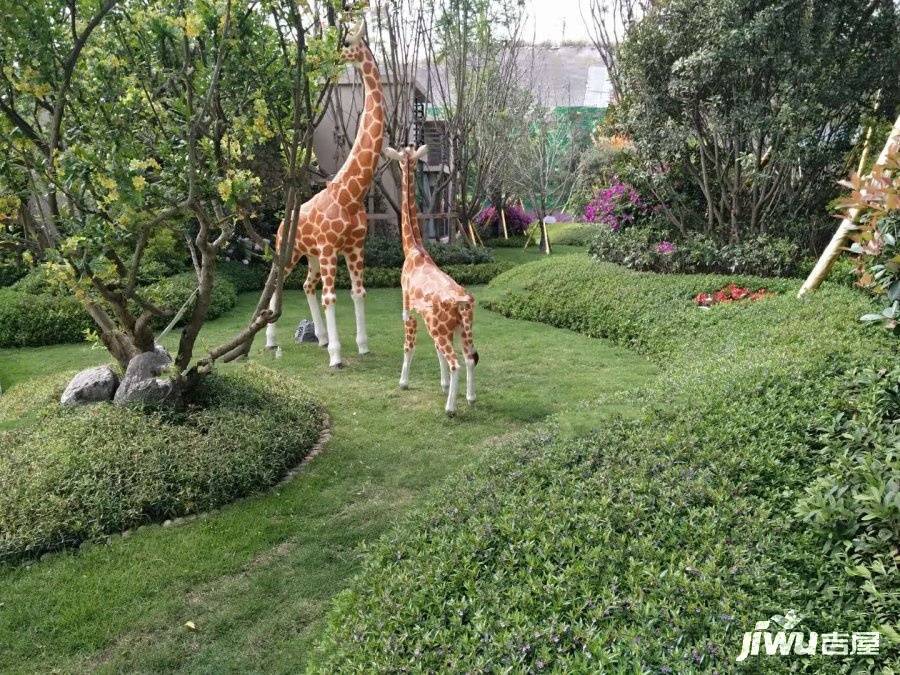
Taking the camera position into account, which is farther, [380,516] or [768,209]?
[768,209]

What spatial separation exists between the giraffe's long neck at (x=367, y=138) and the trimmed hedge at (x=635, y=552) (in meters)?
4.08

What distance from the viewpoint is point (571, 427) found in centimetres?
432

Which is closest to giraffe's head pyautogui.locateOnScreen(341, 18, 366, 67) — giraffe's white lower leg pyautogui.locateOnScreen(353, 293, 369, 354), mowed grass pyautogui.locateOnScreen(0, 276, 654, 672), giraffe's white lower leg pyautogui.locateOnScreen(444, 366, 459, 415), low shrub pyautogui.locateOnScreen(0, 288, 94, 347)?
giraffe's white lower leg pyautogui.locateOnScreen(353, 293, 369, 354)

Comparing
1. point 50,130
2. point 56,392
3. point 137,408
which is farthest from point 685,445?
point 56,392

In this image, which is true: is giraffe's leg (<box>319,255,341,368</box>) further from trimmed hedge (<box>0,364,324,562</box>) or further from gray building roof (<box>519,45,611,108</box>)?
gray building roof (<box>519,45,611,108</box>)

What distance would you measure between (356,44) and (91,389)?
4.10 m

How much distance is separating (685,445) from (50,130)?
4.82 metres

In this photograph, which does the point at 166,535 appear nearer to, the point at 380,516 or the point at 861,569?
the point at 380,516

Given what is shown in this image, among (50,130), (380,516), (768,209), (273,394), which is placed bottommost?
(380,516)

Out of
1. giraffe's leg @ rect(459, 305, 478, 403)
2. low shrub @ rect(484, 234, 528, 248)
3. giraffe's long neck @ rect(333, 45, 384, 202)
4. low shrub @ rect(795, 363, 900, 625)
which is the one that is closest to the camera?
low shrub @ rect(795, 363, 900, 625)

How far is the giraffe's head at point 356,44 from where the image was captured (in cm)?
610

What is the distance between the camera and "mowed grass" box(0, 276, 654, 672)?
10.0 ft

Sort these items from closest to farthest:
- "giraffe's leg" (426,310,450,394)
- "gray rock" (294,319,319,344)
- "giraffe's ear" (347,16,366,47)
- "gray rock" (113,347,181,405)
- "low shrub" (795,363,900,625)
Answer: "low shrub" (795,363,900,625) → "gray rock" (113,347,181,405) → "giraffe's leg" (426,310,450,394) → "giraffe's ear" (347,16,366,47) → "gray rock" (294,319,319,344)

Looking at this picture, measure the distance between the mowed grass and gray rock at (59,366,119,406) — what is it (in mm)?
1658
